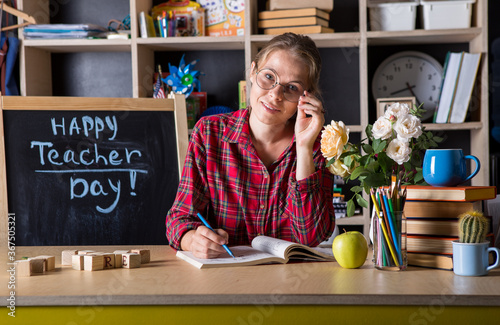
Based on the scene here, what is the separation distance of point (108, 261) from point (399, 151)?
688mm

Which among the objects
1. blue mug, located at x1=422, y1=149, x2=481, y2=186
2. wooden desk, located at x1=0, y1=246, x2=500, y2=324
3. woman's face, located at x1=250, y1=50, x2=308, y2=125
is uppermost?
woman's face, located at x1=250, y1=50, x2=308, y2=125

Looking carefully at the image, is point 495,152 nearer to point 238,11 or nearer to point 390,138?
point 238,11

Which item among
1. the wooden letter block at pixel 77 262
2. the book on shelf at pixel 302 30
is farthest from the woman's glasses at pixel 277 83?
the book on shelf at pixel 302 30

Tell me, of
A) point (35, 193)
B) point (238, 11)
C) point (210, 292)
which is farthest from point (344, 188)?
point (210, 292)

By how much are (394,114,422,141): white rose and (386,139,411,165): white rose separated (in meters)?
0.01

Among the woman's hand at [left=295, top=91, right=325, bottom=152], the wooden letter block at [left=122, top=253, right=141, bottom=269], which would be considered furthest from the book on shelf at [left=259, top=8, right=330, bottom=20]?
the wooden letter block at [left=122, top=253, right=141, bottom=269]

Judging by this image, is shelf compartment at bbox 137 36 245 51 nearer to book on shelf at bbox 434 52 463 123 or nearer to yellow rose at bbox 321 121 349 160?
book on shelf at bbox 434 52 463 123

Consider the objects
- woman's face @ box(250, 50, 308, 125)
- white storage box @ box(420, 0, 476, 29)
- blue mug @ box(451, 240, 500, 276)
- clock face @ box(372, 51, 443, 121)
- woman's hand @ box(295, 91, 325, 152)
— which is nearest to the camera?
blue mug @ box(451, 240, 500, 276)

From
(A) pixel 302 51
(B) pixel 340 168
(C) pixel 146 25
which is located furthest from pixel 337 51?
(B) pixel 340 168

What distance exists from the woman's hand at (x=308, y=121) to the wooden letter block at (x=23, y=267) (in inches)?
29.2

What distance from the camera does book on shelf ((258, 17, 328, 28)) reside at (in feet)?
8.29

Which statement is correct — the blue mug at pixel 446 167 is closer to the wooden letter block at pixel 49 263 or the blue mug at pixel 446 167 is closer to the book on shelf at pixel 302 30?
the wooden letter block at pixel 49 263

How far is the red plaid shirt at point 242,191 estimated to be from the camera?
1.51 meters

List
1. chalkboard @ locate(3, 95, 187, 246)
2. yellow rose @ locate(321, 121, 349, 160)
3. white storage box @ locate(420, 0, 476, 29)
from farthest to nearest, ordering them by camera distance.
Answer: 1. white storage box @ locate(420, 0, 476, 29)
2. chalkboard @ locate(3, 95, 187, 246)
3. yellow rose @ locate(321, 121, 349, 160)
